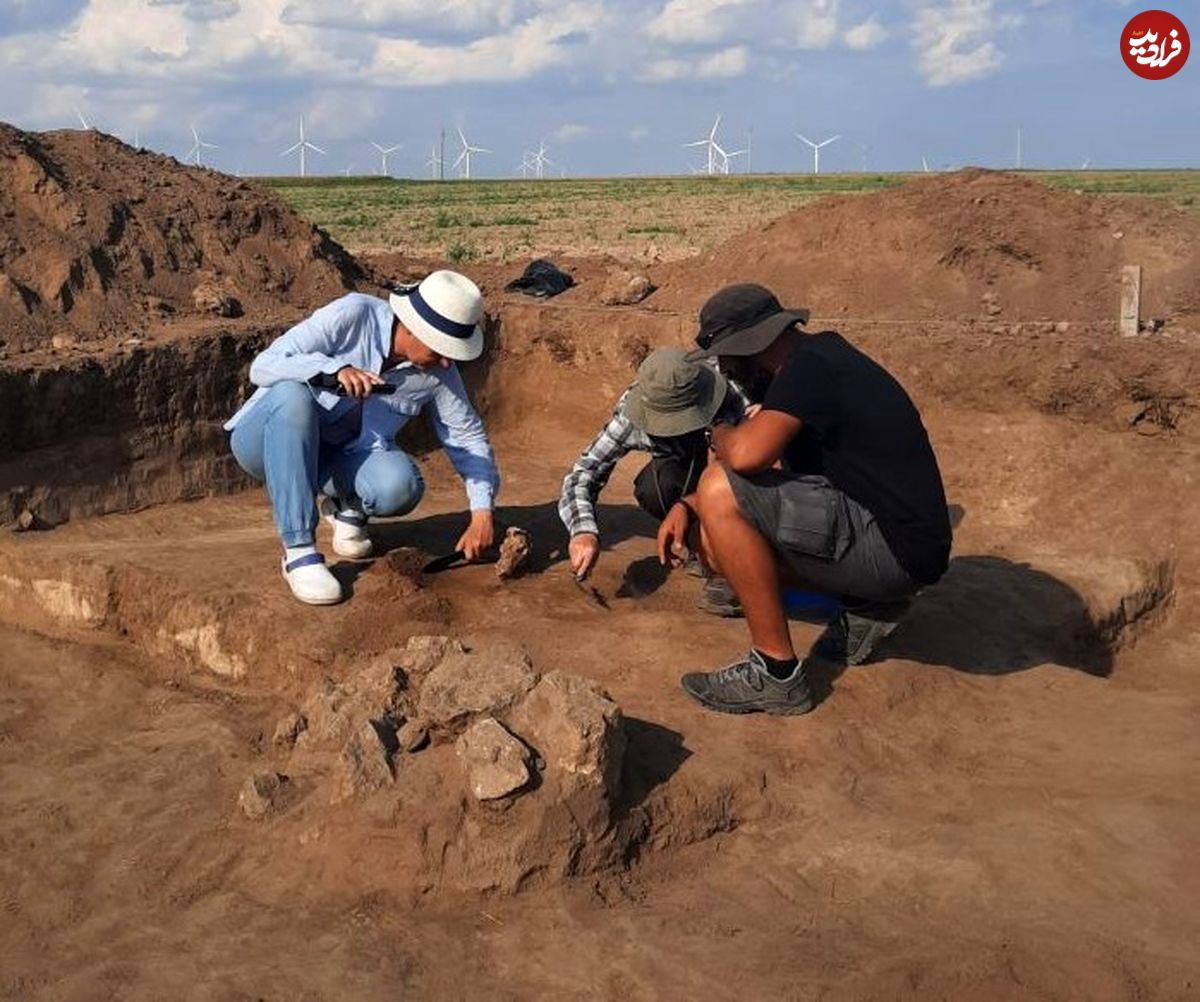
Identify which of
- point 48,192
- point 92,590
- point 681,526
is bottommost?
point 92,590

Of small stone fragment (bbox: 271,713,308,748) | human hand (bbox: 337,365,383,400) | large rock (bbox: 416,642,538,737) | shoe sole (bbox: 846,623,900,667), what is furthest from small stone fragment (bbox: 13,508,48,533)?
shoe sole (bbox: 846,623,900,667)

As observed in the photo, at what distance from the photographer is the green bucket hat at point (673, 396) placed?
4.52 m

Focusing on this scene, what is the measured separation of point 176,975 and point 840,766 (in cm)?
198

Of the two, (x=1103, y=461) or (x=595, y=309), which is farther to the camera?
(x=595, y=309)

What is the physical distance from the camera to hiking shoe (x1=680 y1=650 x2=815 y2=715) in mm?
4102

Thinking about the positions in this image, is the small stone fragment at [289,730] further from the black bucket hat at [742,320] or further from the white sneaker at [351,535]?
the black bucket hat at [742,320]

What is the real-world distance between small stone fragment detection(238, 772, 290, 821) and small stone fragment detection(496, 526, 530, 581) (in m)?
1.69

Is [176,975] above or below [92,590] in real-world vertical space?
below

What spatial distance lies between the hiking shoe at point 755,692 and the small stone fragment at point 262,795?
1.34 meters

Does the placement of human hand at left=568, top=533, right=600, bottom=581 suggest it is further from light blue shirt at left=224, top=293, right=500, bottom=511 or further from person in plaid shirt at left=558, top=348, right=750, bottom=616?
light blue shirt at left=224, top=293, right=500, bottom=511

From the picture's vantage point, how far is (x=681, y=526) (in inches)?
178

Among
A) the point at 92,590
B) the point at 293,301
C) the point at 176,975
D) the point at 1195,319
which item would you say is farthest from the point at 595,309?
the point at 176,975

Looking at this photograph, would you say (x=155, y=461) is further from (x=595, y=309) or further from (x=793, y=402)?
(x=793, y=402)

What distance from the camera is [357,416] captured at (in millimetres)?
5281
